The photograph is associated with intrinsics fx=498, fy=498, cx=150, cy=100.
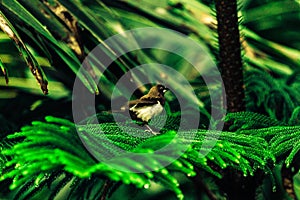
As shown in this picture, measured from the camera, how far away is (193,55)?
139cm

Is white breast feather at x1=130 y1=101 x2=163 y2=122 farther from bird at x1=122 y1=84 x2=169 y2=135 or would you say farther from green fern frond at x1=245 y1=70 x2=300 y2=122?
green fern frond at x1=245 y1=70 x2=300 y2=122

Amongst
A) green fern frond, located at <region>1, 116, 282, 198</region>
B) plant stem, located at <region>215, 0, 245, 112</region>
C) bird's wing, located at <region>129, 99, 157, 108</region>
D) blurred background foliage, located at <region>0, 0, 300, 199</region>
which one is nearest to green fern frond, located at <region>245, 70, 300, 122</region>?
blurred background foliage, located at <region>0, 0, 300, 199</region>

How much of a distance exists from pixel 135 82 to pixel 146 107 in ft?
0.58

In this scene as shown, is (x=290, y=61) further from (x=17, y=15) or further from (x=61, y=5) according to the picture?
(x=17, y=15)

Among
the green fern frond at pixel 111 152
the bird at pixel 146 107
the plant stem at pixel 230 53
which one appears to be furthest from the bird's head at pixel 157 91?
the green fern frond at pixel 111 152

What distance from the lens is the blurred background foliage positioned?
0.59m

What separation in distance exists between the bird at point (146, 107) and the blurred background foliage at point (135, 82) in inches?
1.9

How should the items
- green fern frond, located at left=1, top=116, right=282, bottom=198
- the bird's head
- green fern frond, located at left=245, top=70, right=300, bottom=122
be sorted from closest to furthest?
green fern frond, located at left=1, top=116, right=282, bottom=198, the bird's head, green fern frond, located at left=245, top=70, right=300, bottom=122

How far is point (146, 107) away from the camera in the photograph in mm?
770

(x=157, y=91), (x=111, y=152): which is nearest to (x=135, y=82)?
(x=157, y=91)

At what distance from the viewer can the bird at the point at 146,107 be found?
740mm

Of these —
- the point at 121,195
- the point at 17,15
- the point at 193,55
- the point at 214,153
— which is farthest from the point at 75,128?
the point at 193,55

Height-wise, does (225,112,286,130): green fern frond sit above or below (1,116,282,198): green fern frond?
above

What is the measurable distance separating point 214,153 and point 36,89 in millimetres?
659
